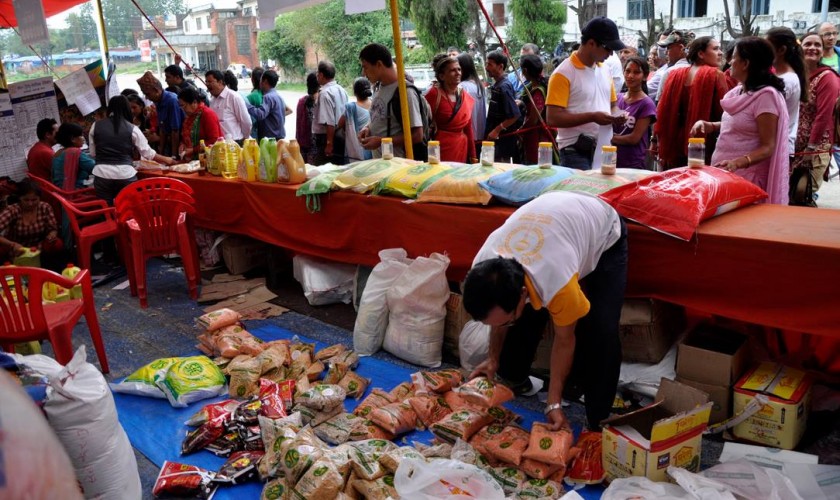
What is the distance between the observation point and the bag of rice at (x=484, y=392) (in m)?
2.97

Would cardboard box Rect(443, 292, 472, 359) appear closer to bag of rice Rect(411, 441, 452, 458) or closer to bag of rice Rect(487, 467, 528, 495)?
Answer: bag of rice Rect(411, 441, 452, 458)

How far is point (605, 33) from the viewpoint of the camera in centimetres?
401

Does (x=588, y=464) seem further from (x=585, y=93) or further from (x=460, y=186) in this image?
(x=585, y=93)

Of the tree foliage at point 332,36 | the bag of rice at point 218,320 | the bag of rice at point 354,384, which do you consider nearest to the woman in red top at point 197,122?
the bag of rice at point 218,320

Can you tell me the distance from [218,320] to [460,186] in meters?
1.70

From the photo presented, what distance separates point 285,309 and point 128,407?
4.70ft

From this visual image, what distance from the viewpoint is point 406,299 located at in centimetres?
374

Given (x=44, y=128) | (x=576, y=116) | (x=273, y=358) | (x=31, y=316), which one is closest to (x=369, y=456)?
(x=273, y=358)

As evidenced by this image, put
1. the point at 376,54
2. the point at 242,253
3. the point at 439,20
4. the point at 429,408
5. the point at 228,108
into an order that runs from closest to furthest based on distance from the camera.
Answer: the point at 429,408, the point at 376,54, the point at 242,253, the point at 228,108, the point at 439,20

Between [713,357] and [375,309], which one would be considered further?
[375,309]

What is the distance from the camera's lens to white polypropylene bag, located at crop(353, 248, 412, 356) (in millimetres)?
3938

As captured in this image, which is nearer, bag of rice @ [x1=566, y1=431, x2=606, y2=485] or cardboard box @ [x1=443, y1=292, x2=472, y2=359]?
bag of rice @ [x1=566, y1=431, x2=606, y2=485]

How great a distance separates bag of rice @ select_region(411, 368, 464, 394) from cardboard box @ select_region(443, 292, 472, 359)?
0.39 m

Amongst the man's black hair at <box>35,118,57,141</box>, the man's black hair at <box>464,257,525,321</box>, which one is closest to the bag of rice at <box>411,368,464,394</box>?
the man's black hair at <box>464,257,525,321</box>
